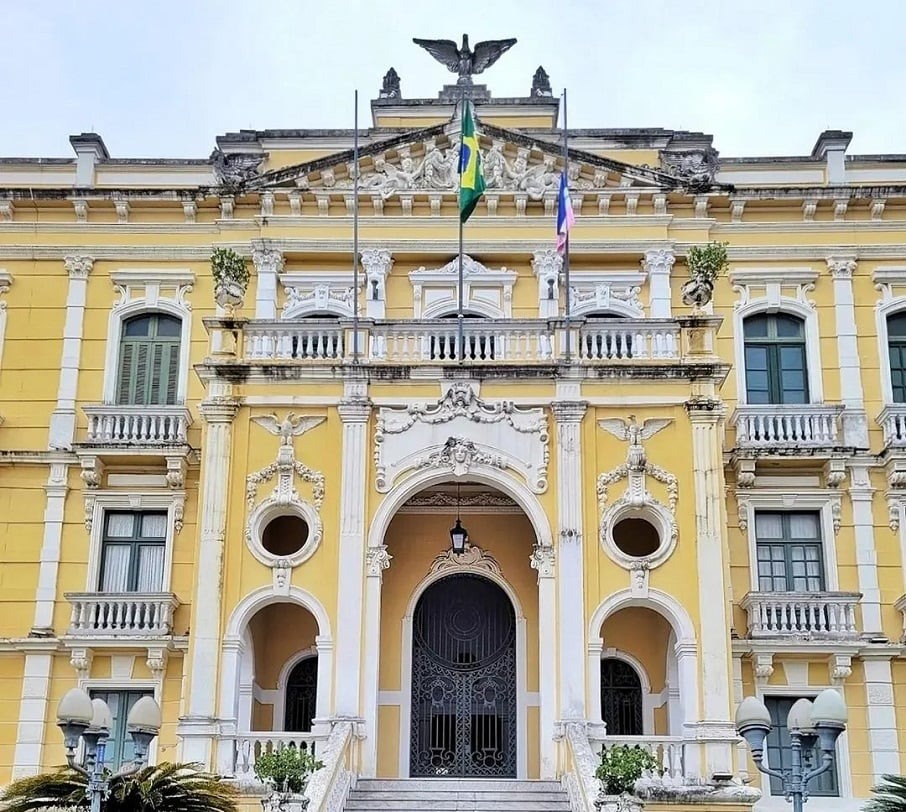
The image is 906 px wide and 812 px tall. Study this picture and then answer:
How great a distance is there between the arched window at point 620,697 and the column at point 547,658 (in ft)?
10.4

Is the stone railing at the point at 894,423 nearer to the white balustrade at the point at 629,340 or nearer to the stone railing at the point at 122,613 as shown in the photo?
the white balustrade at the point at 629,340

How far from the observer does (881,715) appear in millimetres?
22422

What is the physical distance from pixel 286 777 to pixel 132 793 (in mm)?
3436

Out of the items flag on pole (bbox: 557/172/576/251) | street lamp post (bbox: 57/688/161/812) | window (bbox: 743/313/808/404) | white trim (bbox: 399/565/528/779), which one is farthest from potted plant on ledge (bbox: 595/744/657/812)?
window (bbox: 743/313/808/404)

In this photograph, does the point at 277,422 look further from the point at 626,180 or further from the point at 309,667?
the point at 626,180

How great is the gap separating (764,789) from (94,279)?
14.6 m

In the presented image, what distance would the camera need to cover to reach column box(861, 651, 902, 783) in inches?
875

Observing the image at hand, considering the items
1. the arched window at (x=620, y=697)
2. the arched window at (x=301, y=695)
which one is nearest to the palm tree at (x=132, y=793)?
the arched window at (x=301, y=695)

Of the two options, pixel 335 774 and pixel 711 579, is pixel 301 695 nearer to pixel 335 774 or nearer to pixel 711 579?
pixel 335 774

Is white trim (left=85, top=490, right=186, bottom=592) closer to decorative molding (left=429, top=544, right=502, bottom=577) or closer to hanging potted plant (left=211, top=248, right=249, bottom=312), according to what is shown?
hanging potted plant (left=211, top=248, right=249, bottom=312)

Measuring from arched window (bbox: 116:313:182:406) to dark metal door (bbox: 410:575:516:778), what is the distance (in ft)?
20.0

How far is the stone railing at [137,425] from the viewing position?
2353 centimetres

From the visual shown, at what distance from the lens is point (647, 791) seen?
17250 mm

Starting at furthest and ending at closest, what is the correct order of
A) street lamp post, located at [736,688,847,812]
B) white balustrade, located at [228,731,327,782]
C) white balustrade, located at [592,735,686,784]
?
1. white balustrade, located at [228,731,327,782]
2. white balustrade, located at [592,735,686,784]
3. street lamp post, located at [736,688,847,812]
